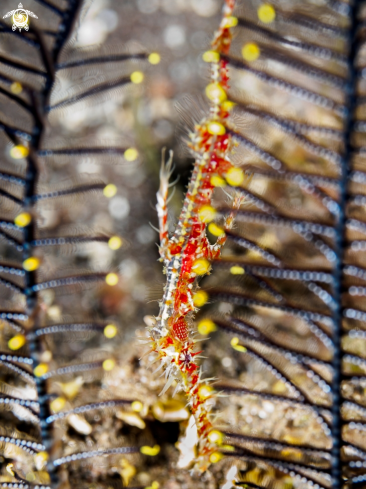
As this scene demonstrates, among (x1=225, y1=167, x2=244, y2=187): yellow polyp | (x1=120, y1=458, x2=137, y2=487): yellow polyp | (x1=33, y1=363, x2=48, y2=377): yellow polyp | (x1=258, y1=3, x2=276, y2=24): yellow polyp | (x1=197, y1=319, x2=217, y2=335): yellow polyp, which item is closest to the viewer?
→ (x1=258, y1=3, x2=276, y2=24): yellow polyp

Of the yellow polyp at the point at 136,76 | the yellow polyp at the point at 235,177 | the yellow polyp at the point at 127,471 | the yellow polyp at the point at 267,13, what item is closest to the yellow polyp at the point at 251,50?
the yellow polyp at the point at 267,13

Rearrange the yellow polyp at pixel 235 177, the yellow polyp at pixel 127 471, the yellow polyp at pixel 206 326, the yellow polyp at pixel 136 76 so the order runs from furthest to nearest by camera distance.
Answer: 1. the yellow polyp at pixel 127 471
2. the yellow polyp at pixel 136 76
3. the yellow polyp at pixel 206 326
4. the yellow polyp at pixel 235 177

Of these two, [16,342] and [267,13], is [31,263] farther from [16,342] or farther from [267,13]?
[267,13]

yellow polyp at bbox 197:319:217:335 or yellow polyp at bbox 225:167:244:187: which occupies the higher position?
yellow polyp at bbox 225:167:244:187

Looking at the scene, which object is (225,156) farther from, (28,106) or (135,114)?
(135,114)

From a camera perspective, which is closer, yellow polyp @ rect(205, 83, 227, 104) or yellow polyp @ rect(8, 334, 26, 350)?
yellow polyp @ rect(205, 83, 227, 104)

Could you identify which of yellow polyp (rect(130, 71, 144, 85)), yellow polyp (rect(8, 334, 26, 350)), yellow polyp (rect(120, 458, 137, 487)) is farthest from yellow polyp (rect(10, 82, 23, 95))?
yellow polyp (rect(120, 458, 137, 487))

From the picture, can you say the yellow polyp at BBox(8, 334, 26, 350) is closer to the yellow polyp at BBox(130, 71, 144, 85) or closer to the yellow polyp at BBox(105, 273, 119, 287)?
the yellow polyp at BBox(105, 273, 119, 287)

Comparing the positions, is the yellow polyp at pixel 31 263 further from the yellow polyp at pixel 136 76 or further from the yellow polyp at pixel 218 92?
the yellow polyp at pixel 218 92
